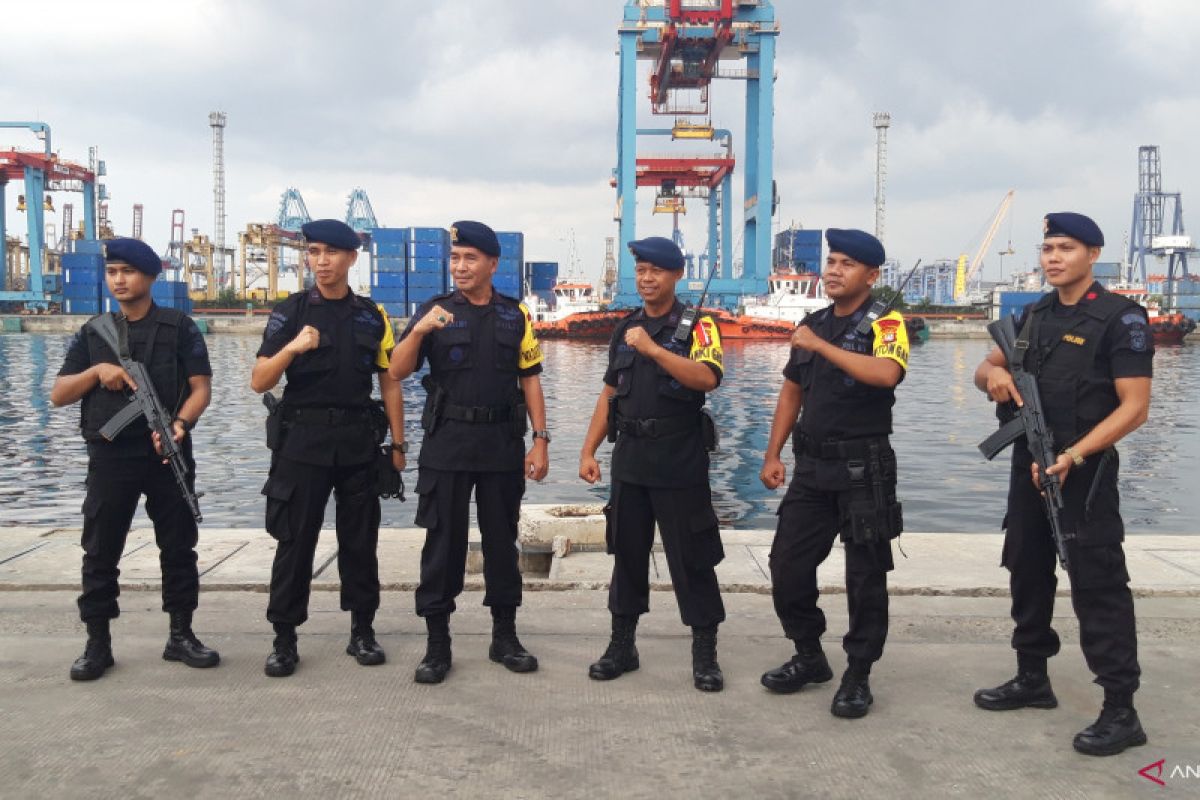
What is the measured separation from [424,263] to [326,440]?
63.5 metres

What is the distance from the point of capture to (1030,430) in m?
3.24

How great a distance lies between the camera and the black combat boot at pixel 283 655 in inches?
141

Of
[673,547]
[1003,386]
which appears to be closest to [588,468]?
[673,547]

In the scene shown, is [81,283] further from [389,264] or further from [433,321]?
[433,321]

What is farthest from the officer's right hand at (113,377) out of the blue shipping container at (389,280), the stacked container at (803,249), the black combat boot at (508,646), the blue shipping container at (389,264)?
the stacked container at (803,249)

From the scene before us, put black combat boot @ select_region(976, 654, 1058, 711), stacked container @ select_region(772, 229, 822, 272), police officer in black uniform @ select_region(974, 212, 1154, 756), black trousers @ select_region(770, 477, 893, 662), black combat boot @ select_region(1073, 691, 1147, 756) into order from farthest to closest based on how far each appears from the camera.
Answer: stacked container @ select_region(772, 229, 822, 272) → black trousers @ select_region(770, 477, 893, 662) → black combat boot @ select_region(976, 654, 1058, 711) → police officer in black uniform @ select_region(974, 212, 1154, 756) → black combat boot @ select_region(1073, 691, 1147, 756)

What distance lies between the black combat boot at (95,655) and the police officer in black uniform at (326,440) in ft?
1.97

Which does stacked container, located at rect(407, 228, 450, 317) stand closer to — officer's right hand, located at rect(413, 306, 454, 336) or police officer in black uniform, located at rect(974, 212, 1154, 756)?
officer's right hand, located at rect(413, 306, 454, 336)

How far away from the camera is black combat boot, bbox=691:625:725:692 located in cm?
348

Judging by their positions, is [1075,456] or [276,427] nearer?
[1075,456]

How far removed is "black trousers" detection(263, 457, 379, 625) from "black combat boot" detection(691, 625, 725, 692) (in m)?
1.31

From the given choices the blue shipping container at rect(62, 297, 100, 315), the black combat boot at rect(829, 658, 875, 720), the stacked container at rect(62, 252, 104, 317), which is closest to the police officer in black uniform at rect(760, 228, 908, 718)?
the black combat boot at rect(829, 658, 875, 720)

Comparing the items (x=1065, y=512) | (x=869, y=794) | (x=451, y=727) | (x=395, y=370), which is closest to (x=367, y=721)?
(x=451, y=727)

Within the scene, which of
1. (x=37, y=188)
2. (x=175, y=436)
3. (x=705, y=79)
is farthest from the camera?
(x=37, y=188)
